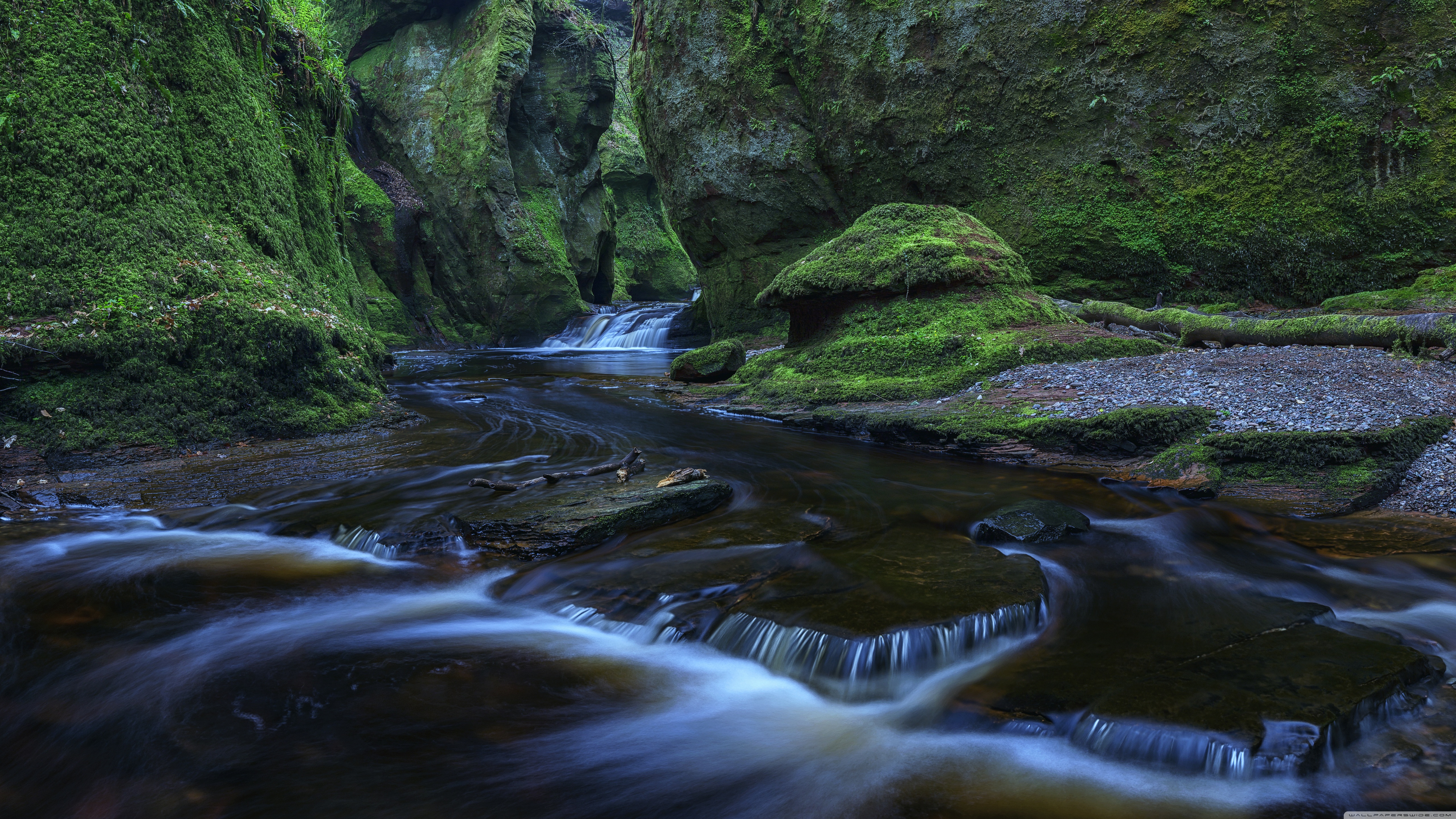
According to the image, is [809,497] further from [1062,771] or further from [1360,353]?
[1360,353]

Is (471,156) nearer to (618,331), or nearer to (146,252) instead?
(618,331)

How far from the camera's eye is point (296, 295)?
782 cm

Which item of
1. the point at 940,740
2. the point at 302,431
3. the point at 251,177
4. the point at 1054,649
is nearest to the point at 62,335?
the point at 302,431

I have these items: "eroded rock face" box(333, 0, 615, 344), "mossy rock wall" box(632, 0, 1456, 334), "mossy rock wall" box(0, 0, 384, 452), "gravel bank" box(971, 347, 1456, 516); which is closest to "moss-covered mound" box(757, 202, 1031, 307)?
"gravel bank" box(971, 347, 1456, 516)

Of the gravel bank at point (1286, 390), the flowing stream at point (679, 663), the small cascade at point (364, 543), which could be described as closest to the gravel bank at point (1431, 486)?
the gravel bank at point (1286, 390)

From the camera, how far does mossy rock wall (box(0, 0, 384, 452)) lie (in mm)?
5777

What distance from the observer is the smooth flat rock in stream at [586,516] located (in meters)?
4.43

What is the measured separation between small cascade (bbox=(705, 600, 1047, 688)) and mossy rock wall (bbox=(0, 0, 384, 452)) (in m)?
5.88

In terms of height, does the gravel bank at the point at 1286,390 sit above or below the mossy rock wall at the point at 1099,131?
below

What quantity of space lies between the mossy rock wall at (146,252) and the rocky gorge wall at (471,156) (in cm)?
1526

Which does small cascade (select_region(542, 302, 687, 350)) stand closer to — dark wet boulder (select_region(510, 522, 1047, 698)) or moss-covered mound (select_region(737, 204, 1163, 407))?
moss-covered mound (select_region(737, 204, 1163, 407))

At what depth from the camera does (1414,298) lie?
8.91 m

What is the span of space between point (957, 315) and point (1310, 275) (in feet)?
23.3

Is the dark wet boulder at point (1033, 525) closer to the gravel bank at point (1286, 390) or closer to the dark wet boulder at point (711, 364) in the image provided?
the gravel bank at point (1286, 390)
